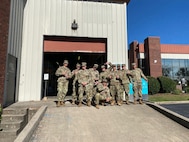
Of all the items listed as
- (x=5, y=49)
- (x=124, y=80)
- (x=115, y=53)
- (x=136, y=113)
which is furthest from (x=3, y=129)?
(x=115, y=53)

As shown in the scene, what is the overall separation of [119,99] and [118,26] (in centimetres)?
511

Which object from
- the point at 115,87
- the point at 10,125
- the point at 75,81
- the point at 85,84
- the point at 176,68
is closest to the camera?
the point at 10,125

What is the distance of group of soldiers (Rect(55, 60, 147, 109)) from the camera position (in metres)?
6.95

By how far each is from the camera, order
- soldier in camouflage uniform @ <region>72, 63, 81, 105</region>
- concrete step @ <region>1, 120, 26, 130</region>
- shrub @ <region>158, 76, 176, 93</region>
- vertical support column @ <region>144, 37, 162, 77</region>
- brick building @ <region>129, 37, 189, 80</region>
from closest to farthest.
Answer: concrete step @ <region>1, 120, 26, 130</region> → soldier in camouflage uniform @ <region>72, 63, 81, 105</region> → shrub @ <region>158, 76, 176, 93</region> → vertical support column @ <region>144, 37, 162, 77</region> → brick building @ <region>129, 37, 189, 80</region>

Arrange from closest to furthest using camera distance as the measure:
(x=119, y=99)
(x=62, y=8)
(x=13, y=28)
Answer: (x=119, y=99) → (x=13, y=28) → (x=62, y=8)

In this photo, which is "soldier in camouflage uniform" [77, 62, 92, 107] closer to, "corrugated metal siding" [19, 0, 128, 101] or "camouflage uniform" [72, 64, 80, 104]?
"camouflage uniform" [72, 64, 80, 104]

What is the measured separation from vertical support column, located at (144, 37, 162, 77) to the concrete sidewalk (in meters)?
20.6

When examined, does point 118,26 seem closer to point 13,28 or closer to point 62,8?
point 62,8

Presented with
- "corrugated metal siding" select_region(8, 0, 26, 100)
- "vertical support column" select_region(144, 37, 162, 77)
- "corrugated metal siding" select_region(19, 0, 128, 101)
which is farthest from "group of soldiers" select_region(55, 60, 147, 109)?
"vertical support column" select_region(144, 37, 162, 77)

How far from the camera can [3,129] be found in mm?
5172

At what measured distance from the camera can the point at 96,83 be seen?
7.17 meters

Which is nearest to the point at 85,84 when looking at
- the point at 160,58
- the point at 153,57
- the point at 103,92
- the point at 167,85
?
the point at 103,92

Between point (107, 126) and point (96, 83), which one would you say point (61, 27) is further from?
point (107, 126)

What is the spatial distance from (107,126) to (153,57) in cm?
2323
